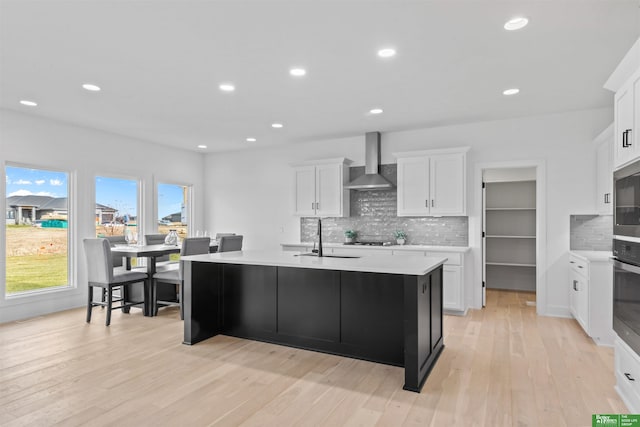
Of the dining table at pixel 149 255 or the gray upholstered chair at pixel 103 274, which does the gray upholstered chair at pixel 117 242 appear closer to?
the dining table at pixel 149 255

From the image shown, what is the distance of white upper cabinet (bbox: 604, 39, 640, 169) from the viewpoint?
2.24 meters

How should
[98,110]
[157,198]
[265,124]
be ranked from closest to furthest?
1. [98,110]
2. [265,124]
3. [157,198]

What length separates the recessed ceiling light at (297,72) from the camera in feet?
11.1

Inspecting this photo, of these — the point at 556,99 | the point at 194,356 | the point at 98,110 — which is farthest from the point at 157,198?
the point at 556,99

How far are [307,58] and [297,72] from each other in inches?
12.0

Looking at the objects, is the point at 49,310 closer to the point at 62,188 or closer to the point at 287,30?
the point at 62,188

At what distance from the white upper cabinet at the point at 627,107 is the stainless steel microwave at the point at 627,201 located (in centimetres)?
8

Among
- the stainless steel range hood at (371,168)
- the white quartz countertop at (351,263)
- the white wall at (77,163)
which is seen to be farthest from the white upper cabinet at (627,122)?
the white wall at (77,163)

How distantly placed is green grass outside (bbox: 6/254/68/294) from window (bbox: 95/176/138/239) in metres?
0.67

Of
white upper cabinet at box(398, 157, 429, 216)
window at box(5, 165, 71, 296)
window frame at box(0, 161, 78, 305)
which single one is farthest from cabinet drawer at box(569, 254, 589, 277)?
window at box(5, 165, 71, 296)

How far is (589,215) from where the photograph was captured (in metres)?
4.71

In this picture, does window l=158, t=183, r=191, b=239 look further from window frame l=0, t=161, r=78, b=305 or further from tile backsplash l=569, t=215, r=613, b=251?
tile backsplash l=569, t=215, r=613, b=251

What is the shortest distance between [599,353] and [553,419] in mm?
1588

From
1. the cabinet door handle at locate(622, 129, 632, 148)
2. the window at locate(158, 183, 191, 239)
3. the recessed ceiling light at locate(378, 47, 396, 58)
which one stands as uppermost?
the recessed ceiling light at locate(378, 47, 396, 58)
